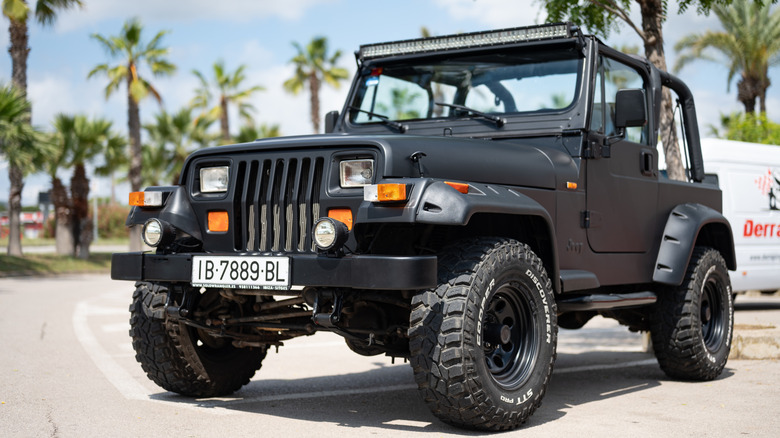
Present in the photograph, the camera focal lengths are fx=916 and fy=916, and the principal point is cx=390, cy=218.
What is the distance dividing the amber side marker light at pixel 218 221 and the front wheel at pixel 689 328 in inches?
136

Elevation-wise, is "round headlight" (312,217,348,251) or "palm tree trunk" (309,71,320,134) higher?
"palm tree trunk" (309,71,320,134)

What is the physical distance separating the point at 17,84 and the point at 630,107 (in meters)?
24.5

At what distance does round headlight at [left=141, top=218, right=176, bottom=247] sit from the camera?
528 centimetres

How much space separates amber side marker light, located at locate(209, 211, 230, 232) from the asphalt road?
1.11 m

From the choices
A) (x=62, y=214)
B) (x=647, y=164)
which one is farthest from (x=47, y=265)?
(x=647, y=164)

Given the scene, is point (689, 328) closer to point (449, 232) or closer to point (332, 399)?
point (449, 232)

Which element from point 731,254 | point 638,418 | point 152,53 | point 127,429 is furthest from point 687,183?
point 152,53

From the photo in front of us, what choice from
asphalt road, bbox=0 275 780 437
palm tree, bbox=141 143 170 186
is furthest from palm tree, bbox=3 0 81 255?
asphalt road, bbox=0 275 780 437

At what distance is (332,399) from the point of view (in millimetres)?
6211

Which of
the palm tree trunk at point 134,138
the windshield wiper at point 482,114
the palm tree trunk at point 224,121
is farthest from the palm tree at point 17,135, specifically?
the windshield wiper at point 482,114

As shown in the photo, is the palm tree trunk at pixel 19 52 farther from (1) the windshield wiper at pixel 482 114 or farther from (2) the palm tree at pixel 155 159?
(1) the windshield wiper at pixel 482 114

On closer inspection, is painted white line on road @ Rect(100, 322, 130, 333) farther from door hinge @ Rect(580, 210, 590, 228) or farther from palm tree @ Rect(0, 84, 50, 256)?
palm tree @ Rect(0, 84, 50, 256)

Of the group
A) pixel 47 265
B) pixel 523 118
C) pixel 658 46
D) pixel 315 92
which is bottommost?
pixel 47 265

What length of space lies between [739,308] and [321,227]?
12274 mm
